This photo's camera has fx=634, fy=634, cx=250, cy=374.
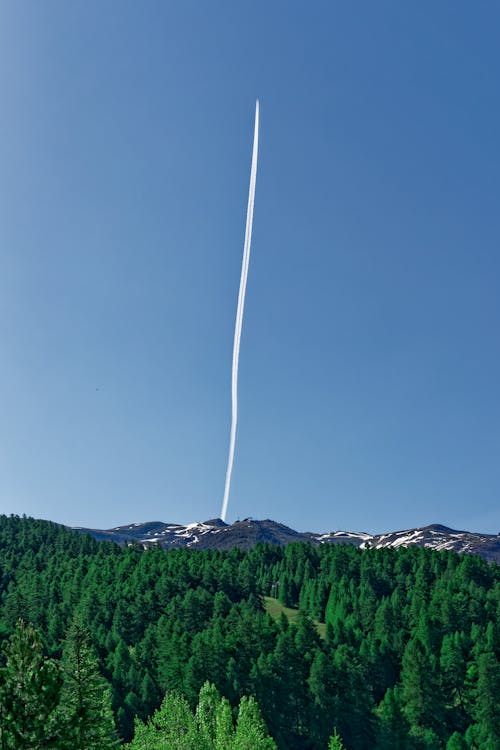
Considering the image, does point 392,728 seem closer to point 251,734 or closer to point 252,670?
point 252,670

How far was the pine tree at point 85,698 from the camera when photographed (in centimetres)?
4212

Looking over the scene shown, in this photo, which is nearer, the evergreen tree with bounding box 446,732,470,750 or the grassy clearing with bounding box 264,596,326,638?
the evergreen tree with bounding box 446,732,470,750

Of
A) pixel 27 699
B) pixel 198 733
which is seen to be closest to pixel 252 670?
pixel 198 733

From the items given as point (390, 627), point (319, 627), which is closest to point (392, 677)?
point (390, 627)

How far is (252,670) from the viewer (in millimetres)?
111250

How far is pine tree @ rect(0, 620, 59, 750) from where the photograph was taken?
3312cm

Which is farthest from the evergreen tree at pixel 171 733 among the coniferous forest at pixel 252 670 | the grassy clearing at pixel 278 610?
the grassy clearing at pixel 278 610

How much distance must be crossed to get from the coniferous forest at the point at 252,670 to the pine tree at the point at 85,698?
0.31ft

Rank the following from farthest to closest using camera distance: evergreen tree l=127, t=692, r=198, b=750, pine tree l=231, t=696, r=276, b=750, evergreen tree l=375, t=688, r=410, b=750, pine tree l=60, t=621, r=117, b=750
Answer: evergreen tree l=375, t=688, r=410, b=750
evergreen tree l=127, t=692, r=198, b=750
pine tree l=231, t=696, r=276, b=750
pine tree l=60, t=621, r=117, b=750

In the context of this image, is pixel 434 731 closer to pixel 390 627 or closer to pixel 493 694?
pixel 493 694

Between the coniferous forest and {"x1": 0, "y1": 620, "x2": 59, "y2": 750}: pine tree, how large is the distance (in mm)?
56

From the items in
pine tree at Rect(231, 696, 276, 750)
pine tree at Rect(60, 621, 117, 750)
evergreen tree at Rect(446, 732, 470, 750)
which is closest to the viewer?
pine tree at Rect(60, 621, 117, 750)

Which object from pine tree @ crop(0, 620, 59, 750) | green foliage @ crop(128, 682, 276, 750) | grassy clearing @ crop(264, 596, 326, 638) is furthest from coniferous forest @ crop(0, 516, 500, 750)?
grassy clearing @ crop(264, 596, 326, 638)

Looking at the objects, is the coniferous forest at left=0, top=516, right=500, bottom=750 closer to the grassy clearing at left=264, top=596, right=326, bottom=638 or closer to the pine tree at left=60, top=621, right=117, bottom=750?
the pine tree at left=60, top=621, right=117, bottom=750
